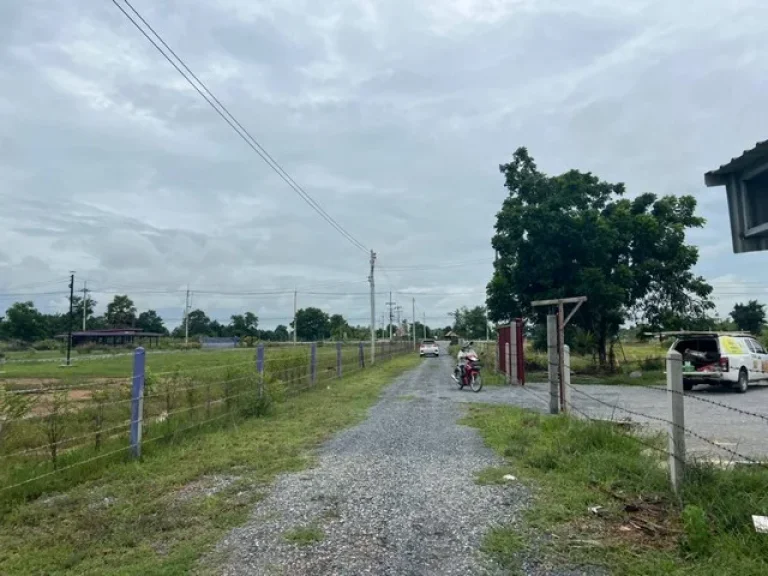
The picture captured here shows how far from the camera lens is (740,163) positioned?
2.38 meters

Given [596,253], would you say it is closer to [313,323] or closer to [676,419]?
[676,419]

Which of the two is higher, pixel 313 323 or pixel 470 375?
pixel 313 323

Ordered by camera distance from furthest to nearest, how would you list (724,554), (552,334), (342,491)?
(552,334)
(342,491)
(724,554)

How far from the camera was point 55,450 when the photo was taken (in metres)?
6.40

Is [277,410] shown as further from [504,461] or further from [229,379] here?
[504,461]

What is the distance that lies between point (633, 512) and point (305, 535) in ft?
8.37

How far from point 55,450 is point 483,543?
4.61 meters

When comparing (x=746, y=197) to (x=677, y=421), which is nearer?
(x=746, y=197)

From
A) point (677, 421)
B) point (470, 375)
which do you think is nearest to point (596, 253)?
point (470, 375)

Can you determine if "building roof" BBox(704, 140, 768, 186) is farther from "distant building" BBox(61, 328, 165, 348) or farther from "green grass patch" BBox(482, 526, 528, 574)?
"distant building" BBox(61, 328, 165, 348)

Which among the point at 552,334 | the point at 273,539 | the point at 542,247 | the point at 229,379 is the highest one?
the point at 542,247

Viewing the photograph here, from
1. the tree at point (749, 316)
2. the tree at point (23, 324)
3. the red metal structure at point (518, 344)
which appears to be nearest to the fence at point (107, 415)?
the red metal structure at point (518, 344)

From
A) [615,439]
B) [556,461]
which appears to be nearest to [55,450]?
[556,461]

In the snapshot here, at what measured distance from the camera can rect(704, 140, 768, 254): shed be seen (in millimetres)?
2352
